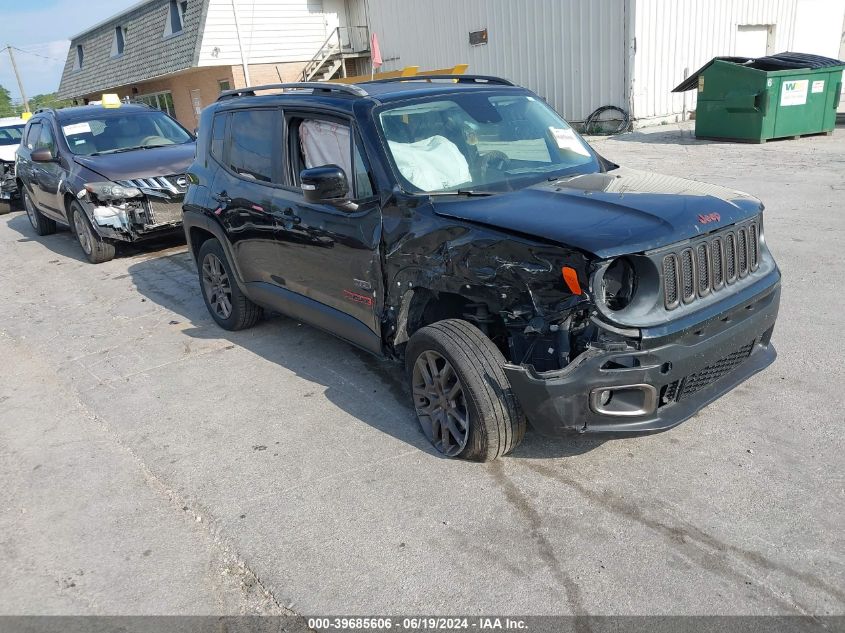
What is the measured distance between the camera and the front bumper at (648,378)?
9.47ft

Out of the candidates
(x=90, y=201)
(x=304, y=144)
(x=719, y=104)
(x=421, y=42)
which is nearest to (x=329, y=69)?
(x=421, y=42)

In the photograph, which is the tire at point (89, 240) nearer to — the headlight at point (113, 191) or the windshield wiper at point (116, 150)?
the headlight at point (113, 191)

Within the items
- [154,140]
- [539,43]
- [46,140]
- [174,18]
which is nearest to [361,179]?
[154,140]

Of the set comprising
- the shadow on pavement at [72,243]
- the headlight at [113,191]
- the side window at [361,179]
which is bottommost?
the shadow on pavement at [72,243]

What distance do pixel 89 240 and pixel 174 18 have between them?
19.7m

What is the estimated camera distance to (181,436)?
13.5 feet

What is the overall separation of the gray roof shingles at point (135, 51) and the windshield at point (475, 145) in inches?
849

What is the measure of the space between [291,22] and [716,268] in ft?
79.7

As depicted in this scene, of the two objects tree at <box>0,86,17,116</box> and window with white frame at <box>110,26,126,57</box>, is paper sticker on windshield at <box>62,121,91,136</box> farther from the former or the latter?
tree at <box>0,86,17,116</box>

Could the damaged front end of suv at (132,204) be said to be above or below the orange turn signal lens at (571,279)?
below

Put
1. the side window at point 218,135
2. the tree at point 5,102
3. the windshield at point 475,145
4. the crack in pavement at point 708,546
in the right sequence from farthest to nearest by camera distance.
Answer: the tree at point 5,102 < the side window at point 218,135 < the windshield at point 475,145 < the crack in pavement at point 708,546

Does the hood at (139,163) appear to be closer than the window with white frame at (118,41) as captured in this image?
Yes

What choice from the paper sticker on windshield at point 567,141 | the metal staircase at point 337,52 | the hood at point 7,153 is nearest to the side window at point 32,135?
the hood at point 7,153

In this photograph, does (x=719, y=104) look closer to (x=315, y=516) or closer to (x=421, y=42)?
(x=421, y=42)
